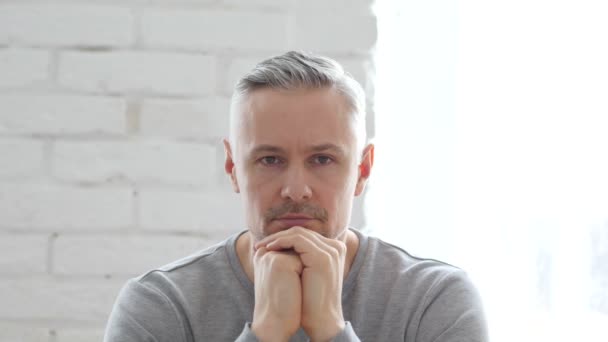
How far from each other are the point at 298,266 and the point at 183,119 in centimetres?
50

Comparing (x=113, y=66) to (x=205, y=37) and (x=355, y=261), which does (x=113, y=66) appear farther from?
(x=355, y=261)

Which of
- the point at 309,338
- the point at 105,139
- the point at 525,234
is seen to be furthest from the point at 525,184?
the point at 105,139

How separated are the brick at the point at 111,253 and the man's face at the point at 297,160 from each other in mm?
350

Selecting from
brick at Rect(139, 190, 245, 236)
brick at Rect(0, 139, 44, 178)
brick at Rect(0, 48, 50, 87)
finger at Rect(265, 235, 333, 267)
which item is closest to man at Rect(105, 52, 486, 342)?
finger at Rect(265, 235, 333, 267)

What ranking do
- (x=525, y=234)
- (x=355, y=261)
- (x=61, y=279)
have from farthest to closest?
1. (x=525, y=234)
2. (x=61, y=279)
3. (x=355, y=261)

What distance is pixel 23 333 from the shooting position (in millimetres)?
1636

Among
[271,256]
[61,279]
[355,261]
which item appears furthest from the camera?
[61,279]

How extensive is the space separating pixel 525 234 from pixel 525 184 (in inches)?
4.5

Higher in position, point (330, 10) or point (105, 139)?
point (330, 10)

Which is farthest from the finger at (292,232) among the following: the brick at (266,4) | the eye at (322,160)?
the brick at (266,4)

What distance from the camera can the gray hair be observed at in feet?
4.42

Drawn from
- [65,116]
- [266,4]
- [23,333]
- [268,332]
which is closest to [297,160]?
[268,332]

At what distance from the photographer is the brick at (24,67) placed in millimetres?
1647

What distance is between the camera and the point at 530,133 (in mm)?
1775
